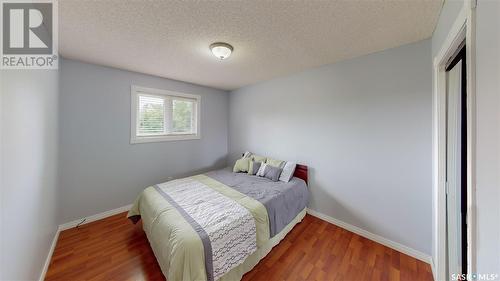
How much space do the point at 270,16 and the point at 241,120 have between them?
2.81 m

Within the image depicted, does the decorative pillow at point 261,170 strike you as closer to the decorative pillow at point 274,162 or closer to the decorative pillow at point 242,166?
the decorative pillow at point 274,162

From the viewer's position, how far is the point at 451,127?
1503mm

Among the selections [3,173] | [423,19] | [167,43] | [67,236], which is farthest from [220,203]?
[423,19]

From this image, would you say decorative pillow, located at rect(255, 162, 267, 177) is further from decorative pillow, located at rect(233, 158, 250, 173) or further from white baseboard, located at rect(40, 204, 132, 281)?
white baseboard, located at rect(40, 204, 132, 281)

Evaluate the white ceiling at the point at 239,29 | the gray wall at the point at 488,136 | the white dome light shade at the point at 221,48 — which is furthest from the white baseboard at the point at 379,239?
the white dome light shade at the point at 221,48

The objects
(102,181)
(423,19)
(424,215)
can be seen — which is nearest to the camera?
(423,19)

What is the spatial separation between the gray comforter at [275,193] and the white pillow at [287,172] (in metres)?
0.08

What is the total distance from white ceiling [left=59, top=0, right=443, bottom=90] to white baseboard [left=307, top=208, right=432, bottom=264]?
2.37 meters

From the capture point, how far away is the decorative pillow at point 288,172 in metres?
2.91

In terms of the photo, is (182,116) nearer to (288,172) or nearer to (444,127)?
(288,172)

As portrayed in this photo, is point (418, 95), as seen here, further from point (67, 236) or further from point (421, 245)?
point (67, 236)

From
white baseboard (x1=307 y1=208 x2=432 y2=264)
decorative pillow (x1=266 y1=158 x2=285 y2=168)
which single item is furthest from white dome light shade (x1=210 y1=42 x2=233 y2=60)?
white baseboard (x1=307 y1=208 x2=432 y2=264)

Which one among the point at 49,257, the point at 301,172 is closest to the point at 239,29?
the point at 301,172

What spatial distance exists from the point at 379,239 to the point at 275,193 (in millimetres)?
1430
